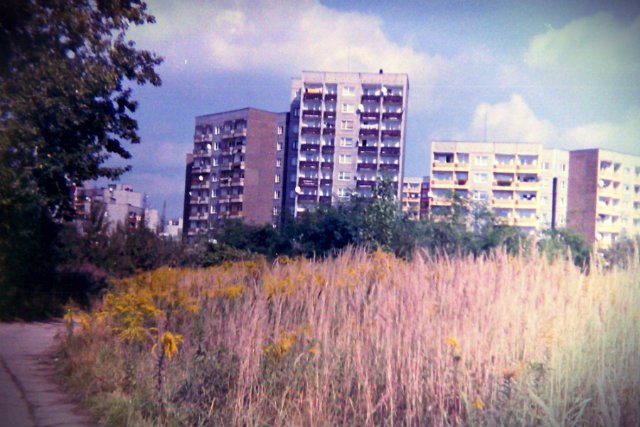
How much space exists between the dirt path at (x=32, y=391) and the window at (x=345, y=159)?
49583 millimetres

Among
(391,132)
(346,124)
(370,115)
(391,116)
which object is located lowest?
(391,132)

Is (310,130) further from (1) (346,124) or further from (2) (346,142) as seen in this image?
(1) (346,124)

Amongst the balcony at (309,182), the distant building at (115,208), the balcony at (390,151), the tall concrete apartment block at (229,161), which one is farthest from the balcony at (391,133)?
the distant building at (115,208)

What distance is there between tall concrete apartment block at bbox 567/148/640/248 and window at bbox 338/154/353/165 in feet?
114

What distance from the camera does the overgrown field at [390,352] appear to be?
502 cm

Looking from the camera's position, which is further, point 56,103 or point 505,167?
point 505,167

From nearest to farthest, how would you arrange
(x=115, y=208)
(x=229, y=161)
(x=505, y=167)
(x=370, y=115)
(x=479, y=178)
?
1. (x=115, y=208)
2. (x=229, y=161)
3. (x=505, y=167)
4. (x=479, y=178)
5. (x=370, y=115)

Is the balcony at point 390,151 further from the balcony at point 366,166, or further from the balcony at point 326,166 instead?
the balcony at point 326,166

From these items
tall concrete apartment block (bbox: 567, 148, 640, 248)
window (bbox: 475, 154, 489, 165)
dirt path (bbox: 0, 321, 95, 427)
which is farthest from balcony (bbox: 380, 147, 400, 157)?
dirt path (bbox: 0, 321, 95, 427)

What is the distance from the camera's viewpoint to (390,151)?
214ft

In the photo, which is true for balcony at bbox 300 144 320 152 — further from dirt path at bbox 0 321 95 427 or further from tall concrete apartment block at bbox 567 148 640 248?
dirt path at bbox 0 321 95 427

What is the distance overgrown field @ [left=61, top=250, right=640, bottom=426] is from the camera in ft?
16.5

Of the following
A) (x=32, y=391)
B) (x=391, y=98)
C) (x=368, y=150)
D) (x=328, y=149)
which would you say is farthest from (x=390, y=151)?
(x=32, y=391)

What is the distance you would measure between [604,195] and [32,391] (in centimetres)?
1838
